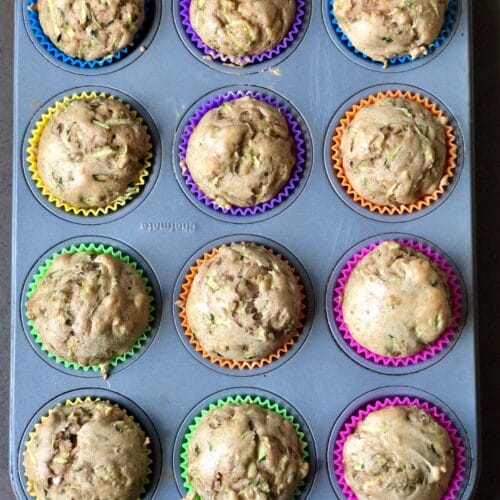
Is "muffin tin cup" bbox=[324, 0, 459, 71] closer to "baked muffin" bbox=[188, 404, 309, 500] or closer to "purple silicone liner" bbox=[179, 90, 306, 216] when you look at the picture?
"purple silicone liner" bbox=[179, 90, 306, 216]

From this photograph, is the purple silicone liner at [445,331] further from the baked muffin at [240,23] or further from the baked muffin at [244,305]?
the baked muffin at [240,23]

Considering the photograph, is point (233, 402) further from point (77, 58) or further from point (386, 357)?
point (77, 58)

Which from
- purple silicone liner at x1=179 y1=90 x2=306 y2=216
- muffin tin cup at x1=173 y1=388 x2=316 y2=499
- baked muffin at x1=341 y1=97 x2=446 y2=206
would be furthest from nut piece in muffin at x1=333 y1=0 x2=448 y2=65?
muffin tin cup at x1=173 y1=388 x2=316 y2=499

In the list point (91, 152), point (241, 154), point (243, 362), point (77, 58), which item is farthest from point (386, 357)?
point (77, 58)

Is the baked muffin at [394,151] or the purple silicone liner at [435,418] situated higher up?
the baked muffin at [394,151]

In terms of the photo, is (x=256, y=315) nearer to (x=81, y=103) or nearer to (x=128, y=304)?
(x=128, y=304)

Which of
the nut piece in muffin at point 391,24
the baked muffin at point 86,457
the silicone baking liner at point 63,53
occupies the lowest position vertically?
the baked muffin at point 86,457

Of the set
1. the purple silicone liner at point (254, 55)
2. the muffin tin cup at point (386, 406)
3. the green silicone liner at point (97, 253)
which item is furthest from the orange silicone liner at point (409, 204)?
the green silicone liner at point (97, 253)
